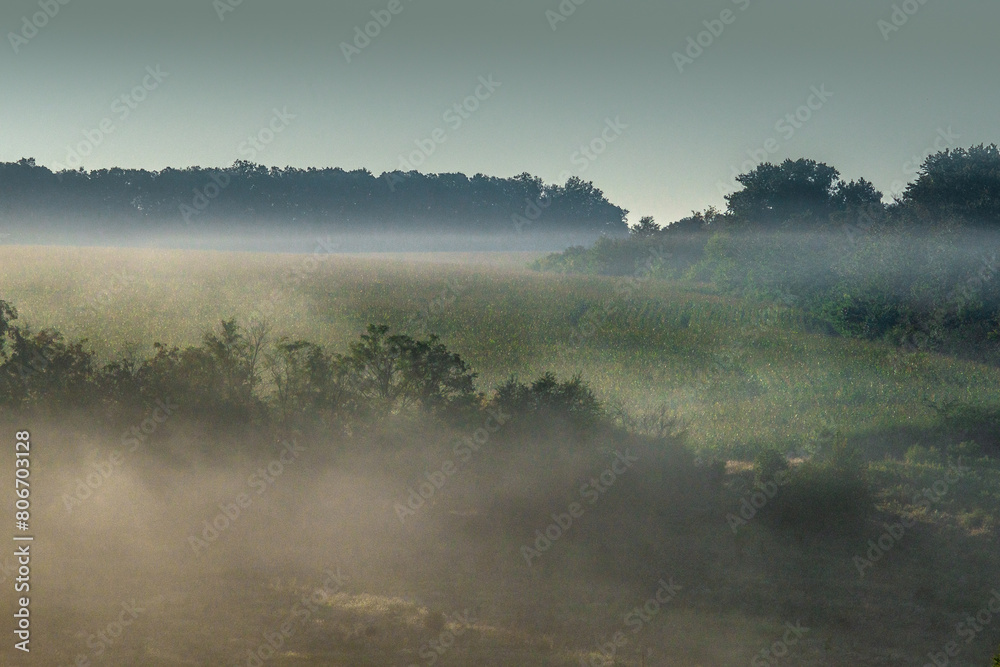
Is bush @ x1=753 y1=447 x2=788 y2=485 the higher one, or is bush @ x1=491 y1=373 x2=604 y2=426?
bush @ x1=491 y1=373 x2=604 y2=426

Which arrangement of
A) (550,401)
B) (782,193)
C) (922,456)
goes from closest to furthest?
(550,401) → (922,456) → (782,193)

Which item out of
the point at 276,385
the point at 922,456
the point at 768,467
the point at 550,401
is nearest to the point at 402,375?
the point at 276,385

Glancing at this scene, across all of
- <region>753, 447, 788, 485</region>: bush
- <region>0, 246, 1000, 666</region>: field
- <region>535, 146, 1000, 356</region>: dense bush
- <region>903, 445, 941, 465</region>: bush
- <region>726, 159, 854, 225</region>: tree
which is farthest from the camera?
Answer: <region>726, 159, 854, 225</region>: tree

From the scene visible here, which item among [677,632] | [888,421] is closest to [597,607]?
[677,632]

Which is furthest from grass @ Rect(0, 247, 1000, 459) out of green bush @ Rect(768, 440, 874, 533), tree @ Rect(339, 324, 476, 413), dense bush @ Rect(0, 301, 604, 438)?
tree @ Rect(339, 324, 476, 413)

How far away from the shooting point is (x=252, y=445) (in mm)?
14773

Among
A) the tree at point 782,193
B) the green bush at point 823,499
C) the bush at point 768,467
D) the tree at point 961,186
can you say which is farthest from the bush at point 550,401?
the tree at point 782,193

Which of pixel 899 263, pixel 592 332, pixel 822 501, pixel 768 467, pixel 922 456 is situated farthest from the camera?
pixel 899 263

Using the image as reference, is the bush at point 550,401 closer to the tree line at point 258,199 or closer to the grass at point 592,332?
the grass at point 592,332

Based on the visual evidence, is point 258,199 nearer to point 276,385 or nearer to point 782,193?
point 782,193

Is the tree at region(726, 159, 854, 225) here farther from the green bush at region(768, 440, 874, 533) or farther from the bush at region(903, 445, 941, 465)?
the green bush at region(768, 440, 874, 533)

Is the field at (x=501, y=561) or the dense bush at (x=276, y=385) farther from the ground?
the dense bush at (x=276, y=385)

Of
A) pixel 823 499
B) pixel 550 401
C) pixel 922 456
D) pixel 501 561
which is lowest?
pixel 501 561

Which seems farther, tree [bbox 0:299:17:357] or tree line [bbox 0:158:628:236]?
tree line [bbox 0:158:628:236]
